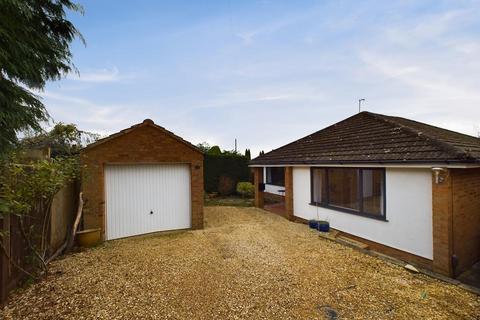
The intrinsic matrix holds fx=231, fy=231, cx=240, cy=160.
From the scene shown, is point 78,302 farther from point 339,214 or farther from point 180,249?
point 339,214

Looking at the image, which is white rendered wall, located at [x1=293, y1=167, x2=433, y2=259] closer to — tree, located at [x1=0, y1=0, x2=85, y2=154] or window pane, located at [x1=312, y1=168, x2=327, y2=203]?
window pane, located at [x1=312, y1=168, x2=327, y2=203]

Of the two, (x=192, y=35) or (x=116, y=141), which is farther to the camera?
(x=192, y=35)

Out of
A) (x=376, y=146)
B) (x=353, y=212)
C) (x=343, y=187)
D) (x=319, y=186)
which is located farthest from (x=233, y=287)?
(x=376, y=146)

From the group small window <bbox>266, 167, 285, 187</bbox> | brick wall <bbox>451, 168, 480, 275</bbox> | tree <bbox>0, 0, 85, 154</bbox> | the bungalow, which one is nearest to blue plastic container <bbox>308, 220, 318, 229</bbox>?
the bungalow

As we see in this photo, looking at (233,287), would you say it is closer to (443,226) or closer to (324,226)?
(443,226)

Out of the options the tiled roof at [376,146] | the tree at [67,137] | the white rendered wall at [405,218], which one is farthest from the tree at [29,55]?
the white rendered wall at [405,218]

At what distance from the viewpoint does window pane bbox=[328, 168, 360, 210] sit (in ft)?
26.1

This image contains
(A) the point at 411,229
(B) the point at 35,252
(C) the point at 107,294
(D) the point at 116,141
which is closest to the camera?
(C) the point at 107,294

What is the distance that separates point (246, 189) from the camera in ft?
56.9

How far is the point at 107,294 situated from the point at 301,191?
8.20 m

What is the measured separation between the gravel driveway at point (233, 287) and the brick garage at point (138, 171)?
1335 millimetres

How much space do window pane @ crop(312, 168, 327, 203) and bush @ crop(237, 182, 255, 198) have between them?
7.85 meters

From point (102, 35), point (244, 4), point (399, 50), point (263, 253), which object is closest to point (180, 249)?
point (263, 253)

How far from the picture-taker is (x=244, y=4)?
9477mm
